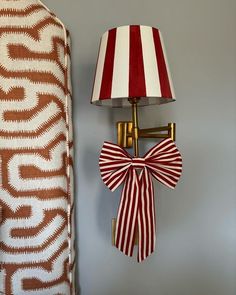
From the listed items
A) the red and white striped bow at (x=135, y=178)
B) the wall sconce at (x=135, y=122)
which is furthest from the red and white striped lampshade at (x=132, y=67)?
A: the red and white striped bow at (x=135, y=178)

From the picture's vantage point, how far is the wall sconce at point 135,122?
69 centimetres

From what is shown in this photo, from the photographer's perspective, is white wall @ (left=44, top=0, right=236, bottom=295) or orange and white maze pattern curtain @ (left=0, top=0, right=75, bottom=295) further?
white wall @ (left=44, top=0, right=236, bottom=295)

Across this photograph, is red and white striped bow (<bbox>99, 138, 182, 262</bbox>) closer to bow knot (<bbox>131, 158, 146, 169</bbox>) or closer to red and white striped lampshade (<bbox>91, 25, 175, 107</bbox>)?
bow knot (<bbox>131, 158, 146, 169</bbox>)

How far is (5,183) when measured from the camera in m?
0.77

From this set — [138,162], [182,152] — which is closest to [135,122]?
[138,162]

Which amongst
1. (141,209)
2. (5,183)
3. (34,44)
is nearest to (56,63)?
(34,44)

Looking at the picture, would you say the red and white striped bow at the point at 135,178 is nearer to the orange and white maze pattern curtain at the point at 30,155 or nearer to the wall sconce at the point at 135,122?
the wall sconce at the point at 135,122

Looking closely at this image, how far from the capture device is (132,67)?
688mm

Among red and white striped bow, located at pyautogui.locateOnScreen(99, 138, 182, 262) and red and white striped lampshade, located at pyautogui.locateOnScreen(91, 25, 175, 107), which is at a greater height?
red and white striped lampshade, located at pyautogui.locateOnScreen(91, 25, 175, 107)

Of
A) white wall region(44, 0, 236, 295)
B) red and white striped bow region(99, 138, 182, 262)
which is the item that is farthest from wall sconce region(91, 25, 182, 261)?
white wall region(44, 0, 236, 295)

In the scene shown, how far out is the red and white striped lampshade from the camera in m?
0.68

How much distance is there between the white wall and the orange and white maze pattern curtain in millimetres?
109

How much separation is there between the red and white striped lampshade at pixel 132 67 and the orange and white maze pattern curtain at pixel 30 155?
0.52 feet

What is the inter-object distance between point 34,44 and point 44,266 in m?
0.57
